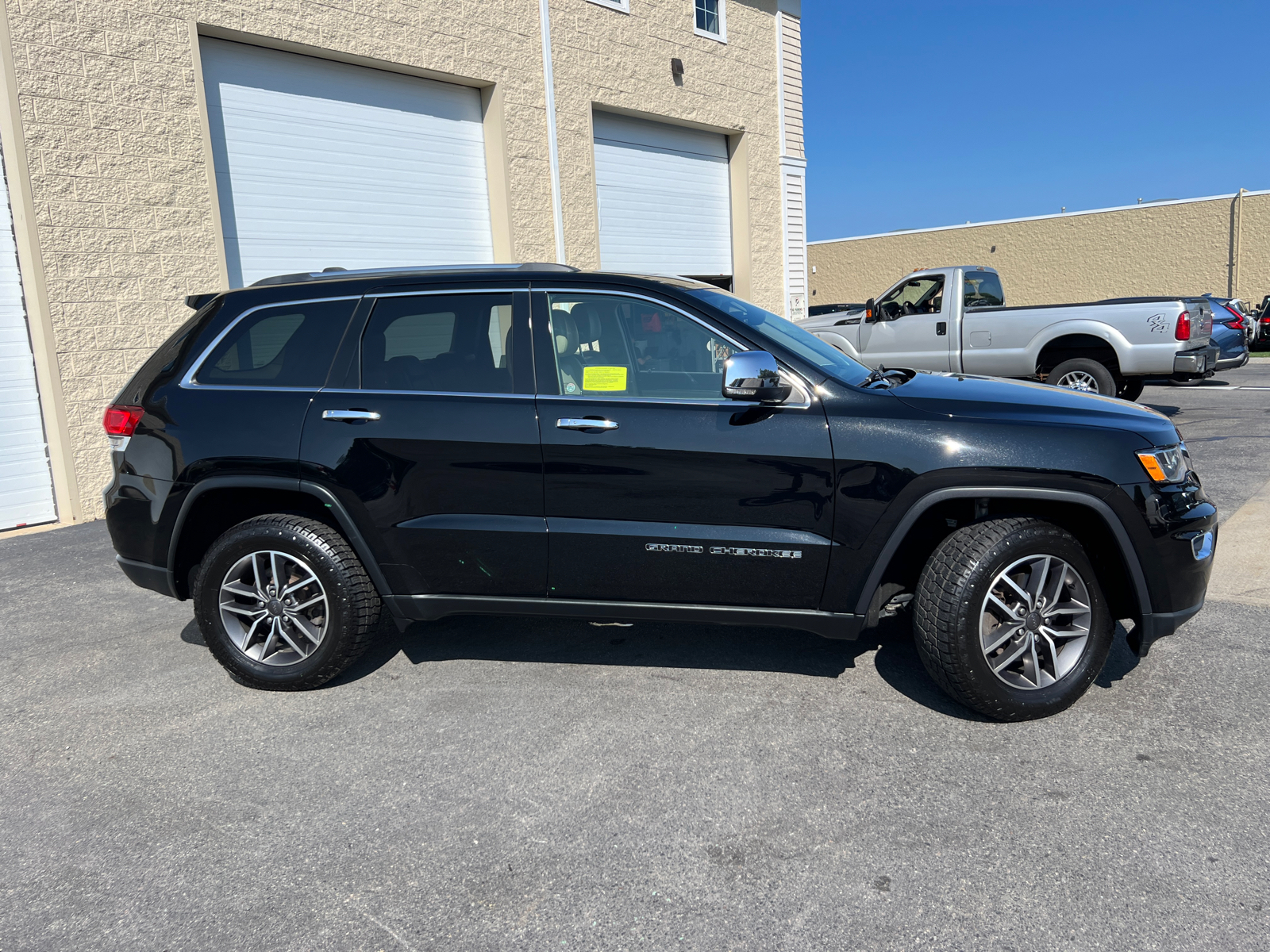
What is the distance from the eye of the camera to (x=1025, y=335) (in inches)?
436

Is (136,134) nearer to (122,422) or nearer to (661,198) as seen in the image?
(122,422)

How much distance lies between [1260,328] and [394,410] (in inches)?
1123

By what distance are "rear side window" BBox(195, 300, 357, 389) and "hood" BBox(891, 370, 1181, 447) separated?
8.08ft

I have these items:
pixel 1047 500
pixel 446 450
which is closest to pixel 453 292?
pixel 446 450

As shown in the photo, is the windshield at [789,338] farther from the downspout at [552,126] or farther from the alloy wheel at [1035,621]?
the downspout at [552,126]

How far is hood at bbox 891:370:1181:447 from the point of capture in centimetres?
345

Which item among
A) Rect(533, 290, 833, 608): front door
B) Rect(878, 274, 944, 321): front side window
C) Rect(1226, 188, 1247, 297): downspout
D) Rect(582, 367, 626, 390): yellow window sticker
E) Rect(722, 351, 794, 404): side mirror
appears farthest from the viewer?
Rect(1226, 188, 1247, 297): downspout

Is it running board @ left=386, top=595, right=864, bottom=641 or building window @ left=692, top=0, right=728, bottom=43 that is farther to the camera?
building window @ left=692, top=0, right=728, bottom=43

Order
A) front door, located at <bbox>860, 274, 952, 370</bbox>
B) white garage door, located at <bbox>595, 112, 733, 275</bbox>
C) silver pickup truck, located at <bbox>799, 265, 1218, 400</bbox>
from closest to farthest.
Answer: silver pickup truck, located at <bbox>799, 265, 1218, 400</bbox> < front door, located at <bbox>860, 274, 952, 370</bbox> < white garage door, located at <bbox>595, 112, 733, 275</bbox>

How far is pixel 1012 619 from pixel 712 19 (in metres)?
13.0

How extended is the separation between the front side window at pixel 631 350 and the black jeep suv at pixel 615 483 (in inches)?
0.4

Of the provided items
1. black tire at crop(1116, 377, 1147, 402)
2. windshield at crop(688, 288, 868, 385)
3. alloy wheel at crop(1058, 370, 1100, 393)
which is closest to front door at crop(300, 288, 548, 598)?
windshield at crop(688, 288, 868, 385)

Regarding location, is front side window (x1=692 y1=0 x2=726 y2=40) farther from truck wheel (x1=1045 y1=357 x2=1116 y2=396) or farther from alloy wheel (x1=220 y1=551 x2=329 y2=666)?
alloy wheel (x1=220 y1=551 x2=329 y2=666)

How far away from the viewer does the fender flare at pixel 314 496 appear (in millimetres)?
3889
